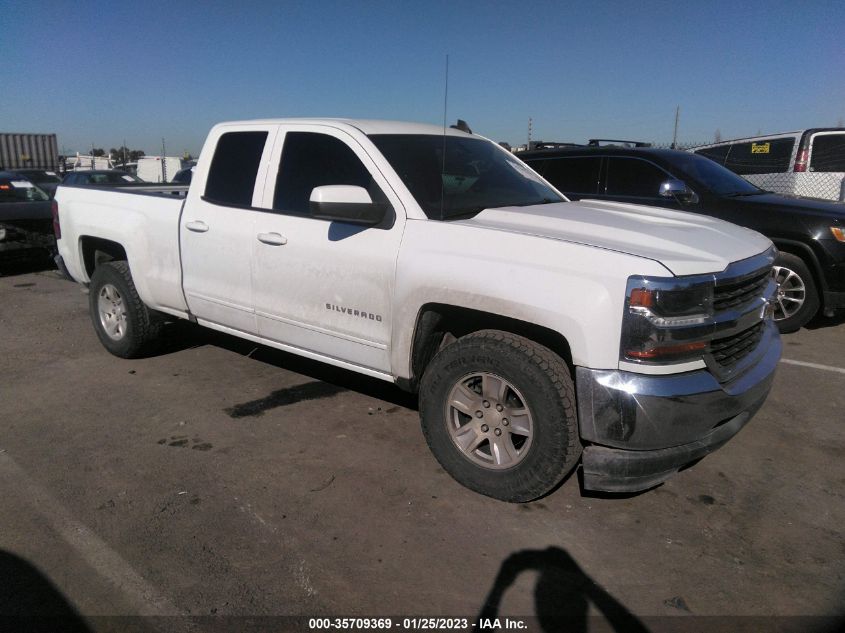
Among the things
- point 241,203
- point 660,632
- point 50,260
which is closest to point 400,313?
point 241,203

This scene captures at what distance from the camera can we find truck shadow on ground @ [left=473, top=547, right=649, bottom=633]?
252 cm

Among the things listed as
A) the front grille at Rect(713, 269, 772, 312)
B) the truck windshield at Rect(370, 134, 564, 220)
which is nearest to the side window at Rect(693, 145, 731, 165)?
the truck windshield at Rect(370, 134, 564, 220)

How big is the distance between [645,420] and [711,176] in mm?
4928

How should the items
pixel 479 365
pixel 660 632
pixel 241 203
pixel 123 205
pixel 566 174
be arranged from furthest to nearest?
pixel 566 174, pixel 123 205, pixel 241 203, pixel 479 365, pixel 660 632

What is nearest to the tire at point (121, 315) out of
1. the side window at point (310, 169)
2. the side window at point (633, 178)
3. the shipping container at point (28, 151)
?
the side window at point (310, 169)

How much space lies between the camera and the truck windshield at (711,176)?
6613mm

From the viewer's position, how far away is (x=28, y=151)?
3070 centimetres

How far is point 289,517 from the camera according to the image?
3205 mm

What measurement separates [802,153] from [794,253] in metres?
6.12

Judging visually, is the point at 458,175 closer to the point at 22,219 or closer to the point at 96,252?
the point at 96,252

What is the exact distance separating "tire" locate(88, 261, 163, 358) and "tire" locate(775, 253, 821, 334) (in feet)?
19.1

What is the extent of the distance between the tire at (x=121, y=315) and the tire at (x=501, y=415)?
295 centimetres

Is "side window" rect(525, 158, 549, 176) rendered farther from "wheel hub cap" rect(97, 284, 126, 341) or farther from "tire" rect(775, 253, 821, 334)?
"wheel hub cap" rect(97, 284, 126, 341)

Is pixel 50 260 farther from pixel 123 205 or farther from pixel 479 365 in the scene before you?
pixel 479 365
